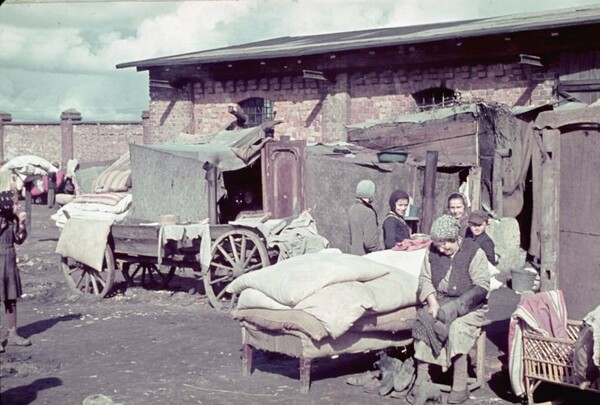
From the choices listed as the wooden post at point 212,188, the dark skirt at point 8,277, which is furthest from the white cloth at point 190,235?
the dark skirt at point 8,277

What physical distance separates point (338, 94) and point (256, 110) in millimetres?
2676

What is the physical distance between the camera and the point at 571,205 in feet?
22.0

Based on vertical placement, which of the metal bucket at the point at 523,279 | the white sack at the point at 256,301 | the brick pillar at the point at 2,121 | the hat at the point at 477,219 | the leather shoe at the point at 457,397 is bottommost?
the leather shoe at the point at 457,397

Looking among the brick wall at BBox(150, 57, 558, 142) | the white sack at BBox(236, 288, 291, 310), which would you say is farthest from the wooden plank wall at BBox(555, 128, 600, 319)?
the brick wall at BBox(150, 57, 558, 142)

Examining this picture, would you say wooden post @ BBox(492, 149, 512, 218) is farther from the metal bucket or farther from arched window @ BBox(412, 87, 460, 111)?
arched window @ BBox(412, 87, 460, 111)

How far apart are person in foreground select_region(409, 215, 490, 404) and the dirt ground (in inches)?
14.0

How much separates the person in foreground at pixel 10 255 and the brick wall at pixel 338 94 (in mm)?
8789

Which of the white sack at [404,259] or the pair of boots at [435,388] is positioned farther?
the white sack at [404,259]

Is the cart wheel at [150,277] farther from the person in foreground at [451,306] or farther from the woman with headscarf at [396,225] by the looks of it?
the person in foreground at [451,306]

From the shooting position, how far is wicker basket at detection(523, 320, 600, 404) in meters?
5.70

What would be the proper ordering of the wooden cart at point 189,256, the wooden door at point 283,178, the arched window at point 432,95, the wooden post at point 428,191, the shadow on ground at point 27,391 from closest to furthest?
the shadow on ground at point 27,391 < the wooden cart at point 189,256 < the wooden post at point 428,191 < the wooden door at point 283,178 < the arched window at point 432,95

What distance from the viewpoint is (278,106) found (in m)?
18.2

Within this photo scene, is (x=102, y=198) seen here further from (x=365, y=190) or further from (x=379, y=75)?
(x=379, y=75)

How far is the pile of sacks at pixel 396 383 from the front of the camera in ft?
20.3
